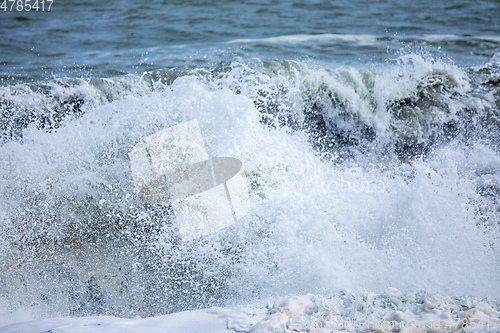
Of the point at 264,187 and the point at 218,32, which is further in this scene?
the point at 218,32

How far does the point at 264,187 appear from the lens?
325 cm

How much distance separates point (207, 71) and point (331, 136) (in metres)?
1.84

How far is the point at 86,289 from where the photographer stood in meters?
2.71

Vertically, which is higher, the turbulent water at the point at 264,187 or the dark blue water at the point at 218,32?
the dark blue water at the point at 218,32

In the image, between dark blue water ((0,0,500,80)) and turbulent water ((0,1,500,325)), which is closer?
turbulent water ((0,1,500,325))

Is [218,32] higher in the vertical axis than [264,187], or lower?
higher

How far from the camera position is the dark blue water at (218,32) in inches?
239

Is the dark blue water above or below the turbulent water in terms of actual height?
above

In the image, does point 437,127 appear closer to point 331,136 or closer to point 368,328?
point 331,136

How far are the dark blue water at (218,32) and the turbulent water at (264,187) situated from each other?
1.64ft

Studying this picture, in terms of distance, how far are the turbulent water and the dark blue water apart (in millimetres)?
498

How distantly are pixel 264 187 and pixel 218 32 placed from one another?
526cm

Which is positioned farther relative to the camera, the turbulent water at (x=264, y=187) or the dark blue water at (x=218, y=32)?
the dark blue water at (x=218, y=32)

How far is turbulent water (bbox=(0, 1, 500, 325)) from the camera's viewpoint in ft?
8.65
